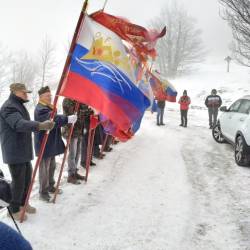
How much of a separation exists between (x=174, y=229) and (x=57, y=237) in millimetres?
1678

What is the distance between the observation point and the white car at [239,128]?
9.33 m

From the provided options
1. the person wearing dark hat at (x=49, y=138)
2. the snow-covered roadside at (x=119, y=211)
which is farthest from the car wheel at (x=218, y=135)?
the person wearing dark hat at (x=49, y=138)

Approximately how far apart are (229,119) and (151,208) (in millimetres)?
5597

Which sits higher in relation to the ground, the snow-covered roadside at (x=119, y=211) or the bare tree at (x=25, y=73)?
the bare tree at (x=25, y=73)

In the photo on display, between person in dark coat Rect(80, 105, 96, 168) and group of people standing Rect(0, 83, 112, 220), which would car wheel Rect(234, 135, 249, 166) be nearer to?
person in dark coat Rect(80, 105, 96, 168)

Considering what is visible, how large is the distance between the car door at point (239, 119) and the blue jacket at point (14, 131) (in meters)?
5.96

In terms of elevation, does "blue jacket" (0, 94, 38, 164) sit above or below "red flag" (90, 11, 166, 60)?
below

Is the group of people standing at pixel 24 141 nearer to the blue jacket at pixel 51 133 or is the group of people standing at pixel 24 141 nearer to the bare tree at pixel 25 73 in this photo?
Result: the blue jacket at pixel 51 133

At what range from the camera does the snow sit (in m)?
5.23

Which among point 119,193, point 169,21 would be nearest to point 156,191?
point 119,193

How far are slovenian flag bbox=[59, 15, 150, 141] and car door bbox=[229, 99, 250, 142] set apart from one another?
4.37 metres

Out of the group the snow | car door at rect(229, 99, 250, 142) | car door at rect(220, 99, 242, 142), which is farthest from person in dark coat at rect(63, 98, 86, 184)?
A: car door at rect(220, 99, 242, 142)

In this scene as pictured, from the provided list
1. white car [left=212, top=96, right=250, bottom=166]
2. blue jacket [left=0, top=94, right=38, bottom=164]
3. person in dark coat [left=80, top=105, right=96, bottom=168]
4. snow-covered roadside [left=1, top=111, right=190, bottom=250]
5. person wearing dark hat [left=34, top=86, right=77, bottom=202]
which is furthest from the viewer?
white car [left=212, top=96, right=250, bottom=166]

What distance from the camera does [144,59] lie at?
815 cm
